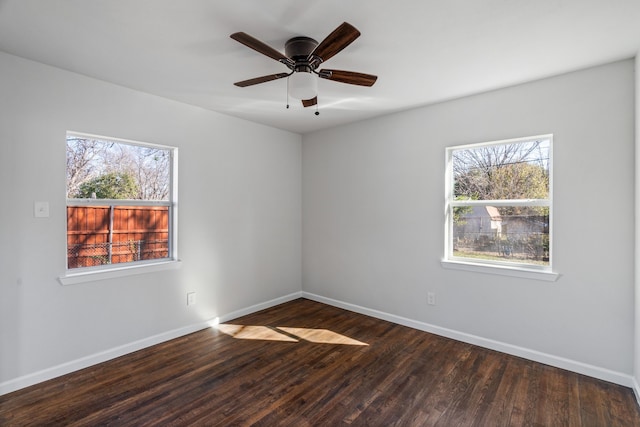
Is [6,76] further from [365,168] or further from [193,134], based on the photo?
[365,168]

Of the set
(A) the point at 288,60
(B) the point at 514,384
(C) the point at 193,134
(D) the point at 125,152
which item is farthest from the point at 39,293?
(B) the point at 514,384

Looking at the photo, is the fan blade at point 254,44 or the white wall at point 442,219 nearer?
the fan blade at point 254,44

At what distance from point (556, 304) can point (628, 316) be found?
1.42 feet

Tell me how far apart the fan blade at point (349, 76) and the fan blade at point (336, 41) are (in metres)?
0.14

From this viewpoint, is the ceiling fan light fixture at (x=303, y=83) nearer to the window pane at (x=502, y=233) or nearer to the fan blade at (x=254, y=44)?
the fan blade at (x=254, y=44)

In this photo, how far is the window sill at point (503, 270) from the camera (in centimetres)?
271

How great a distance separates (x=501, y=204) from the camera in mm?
3014

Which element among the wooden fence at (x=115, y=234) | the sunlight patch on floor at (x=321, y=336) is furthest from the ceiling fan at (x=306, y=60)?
the sunlight patch on floor at (x=321, y=336)

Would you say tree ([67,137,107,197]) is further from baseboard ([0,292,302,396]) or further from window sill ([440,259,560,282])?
window sill ([440,259,560,282])

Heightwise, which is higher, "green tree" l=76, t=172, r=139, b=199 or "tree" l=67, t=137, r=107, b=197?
"tree" l=67, t=137, r=107, b=197

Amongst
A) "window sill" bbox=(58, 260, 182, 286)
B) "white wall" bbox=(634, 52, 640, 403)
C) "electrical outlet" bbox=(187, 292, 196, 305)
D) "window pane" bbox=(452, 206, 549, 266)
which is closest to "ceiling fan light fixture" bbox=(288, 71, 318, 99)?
"window pane" bbox=(452, 206, 549, 266)

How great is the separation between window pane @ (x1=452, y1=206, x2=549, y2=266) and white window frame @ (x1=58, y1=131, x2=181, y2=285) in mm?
2893

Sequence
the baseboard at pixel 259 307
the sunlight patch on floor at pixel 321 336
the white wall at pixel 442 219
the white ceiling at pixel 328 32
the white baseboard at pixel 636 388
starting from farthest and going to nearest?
the baseboard at pixel 259 307
the sunlight patch on floor at pixel 321 336
the white wall at pixel 442 219
the white baseboard at pixel 636 388
the white ceiling at pixel 328 32

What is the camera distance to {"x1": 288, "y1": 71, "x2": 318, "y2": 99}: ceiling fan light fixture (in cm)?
214
